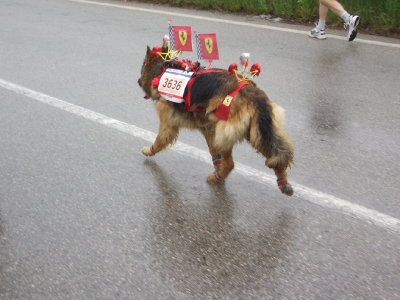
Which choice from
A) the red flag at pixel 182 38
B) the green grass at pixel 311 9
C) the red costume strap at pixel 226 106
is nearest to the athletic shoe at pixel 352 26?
the green grass at pixel 311 9

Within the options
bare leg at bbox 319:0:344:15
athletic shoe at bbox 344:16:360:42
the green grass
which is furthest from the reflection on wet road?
the green grass

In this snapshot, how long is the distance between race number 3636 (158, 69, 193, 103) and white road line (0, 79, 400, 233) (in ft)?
2.64

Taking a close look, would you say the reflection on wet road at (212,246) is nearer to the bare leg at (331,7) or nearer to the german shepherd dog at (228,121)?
the german shepherd dog at (228,121)

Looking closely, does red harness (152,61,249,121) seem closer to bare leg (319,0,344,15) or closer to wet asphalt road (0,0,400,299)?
wet asphalt road (0,0,400,299)

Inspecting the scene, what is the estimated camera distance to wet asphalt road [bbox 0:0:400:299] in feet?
10.5

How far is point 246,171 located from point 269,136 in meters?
0.92

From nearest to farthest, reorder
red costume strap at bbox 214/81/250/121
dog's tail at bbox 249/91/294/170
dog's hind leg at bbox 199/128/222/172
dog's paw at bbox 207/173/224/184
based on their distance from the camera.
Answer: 1. dog's tail at bbox 249/91/294/170
2. red costume strap at bbox 214/81/250/121
3. dog's hind leg at bbox 199/128/222/172
4. dog's paw at bbox 207/173/224/184

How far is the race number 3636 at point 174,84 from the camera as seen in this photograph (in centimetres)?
417

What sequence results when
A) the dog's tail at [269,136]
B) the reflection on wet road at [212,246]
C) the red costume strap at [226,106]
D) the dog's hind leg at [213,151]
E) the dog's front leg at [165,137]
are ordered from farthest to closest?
the dog's front leg at [165,137] < the dog's hind leg at [213,151] < the red costume strap at [226,106] < the dog's tail at [269,136] < the reflection on wet road at [212,246]

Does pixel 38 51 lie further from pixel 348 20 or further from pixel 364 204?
pixel 364 204

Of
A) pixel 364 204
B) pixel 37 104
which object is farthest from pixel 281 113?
pixel 37 104

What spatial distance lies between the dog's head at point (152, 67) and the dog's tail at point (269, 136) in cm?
112

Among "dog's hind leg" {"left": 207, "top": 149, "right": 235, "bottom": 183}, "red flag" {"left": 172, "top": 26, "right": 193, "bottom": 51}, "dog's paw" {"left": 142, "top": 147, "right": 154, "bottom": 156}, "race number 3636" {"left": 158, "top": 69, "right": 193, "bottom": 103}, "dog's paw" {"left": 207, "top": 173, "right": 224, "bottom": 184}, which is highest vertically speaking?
"red flag" {"left": 172, "top": 26, "right": 193, "bottom": 51}

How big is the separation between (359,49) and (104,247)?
569 centimetres
